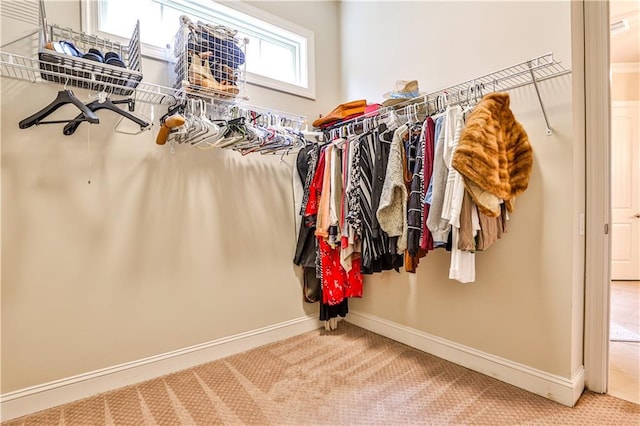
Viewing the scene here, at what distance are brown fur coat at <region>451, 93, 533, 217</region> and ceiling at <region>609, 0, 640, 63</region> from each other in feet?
8.63

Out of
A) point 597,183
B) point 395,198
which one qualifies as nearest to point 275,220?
point 395,198

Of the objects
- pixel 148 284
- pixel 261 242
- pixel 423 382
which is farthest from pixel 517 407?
pixel 148 284

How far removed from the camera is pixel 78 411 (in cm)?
169

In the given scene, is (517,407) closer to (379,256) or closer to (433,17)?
(379,256)

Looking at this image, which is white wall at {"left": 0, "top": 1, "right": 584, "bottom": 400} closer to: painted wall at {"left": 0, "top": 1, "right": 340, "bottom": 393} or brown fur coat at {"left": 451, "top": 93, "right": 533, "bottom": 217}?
painted wall at {"left": 0, "top": 1, "right": 340, "bottom": 393}

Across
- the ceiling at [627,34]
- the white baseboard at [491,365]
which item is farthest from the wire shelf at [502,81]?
the ceiling at [627,34]

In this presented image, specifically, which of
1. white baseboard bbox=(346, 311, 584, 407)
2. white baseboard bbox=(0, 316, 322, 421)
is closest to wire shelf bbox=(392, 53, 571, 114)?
white baseboard bbox=(346, 311, 584, 407)

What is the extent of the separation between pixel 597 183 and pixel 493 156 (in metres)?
0.70

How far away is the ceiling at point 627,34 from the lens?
3.04 metres

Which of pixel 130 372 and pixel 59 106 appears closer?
pixel 59 106

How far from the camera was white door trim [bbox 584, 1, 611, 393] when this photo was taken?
1.69 meters

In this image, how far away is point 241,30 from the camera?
255 centimetres

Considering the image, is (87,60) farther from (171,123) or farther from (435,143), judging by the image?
(435,143)

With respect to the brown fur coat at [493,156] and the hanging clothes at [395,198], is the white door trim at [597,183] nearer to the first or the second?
the brown fur coat at [493,156]
